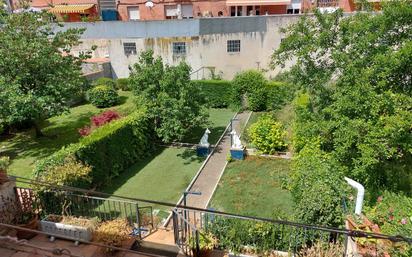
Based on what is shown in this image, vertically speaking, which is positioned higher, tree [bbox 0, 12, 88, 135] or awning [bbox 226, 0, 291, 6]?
awning [bbox 226, 0, 291, 6]

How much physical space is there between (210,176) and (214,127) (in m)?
6.63

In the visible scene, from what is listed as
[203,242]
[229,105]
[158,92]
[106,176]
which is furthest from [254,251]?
[229,105]

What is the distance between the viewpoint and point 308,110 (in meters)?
12.9

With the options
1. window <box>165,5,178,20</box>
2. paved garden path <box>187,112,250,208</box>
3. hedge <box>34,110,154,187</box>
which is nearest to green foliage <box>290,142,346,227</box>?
paved garden path <box>187,112,250,208</box>

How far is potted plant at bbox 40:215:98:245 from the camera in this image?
8359 millimetres

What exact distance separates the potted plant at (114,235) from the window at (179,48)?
20.6 meters

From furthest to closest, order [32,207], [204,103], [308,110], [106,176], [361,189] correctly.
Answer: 1. [204,103]
2. [106,176]
3. [308,110]
4. [32,207]
5. [361,189]

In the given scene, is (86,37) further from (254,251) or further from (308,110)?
(254,251)

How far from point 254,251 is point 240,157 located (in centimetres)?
766

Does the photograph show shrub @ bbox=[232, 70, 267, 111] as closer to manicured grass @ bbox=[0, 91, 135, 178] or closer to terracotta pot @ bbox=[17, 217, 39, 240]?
manicured grass @ bbox=[0, 91, 135, 178]

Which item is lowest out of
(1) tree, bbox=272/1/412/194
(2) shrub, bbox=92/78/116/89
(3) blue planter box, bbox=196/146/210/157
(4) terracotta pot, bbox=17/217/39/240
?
(3) blue planter box, bbox=196/146/210/157

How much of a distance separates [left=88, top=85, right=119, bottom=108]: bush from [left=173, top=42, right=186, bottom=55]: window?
6.23 m

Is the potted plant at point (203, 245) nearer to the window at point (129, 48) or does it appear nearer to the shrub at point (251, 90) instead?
the shrub at point (251, 90)

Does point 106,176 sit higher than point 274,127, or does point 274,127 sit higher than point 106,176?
point 274,127
